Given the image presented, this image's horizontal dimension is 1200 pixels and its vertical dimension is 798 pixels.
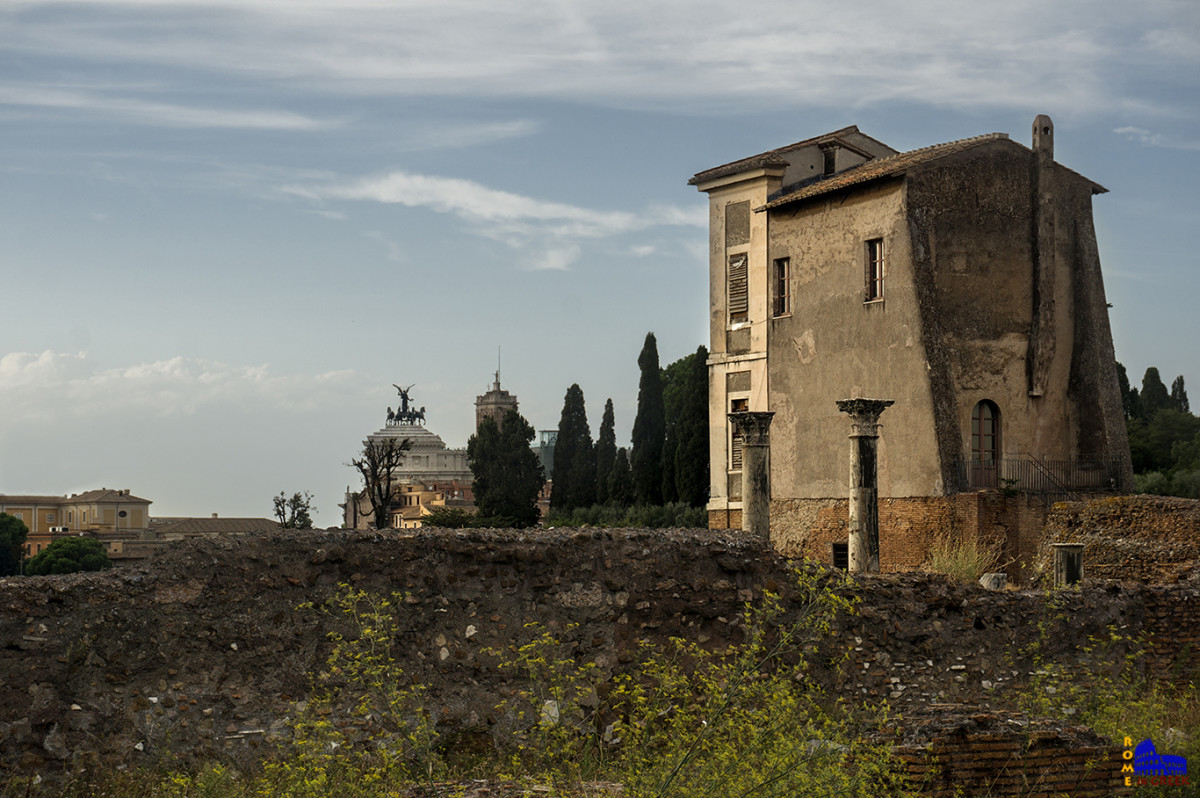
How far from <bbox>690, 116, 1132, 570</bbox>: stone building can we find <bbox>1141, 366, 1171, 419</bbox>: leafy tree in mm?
32919

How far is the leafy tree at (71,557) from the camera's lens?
64.1m

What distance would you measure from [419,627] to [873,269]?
46.6 feet

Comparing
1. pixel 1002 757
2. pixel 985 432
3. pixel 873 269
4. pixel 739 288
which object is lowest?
pixel 1002 757

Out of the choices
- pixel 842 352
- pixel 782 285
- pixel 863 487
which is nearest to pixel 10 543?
Result: pixel 782 285

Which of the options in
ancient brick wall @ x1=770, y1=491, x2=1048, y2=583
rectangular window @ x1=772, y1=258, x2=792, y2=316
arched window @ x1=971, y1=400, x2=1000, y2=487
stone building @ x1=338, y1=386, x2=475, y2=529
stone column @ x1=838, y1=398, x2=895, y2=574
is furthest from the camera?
stone building @ x1=338, y1=386, x2=475, y2=529

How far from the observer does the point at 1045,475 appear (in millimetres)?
21500

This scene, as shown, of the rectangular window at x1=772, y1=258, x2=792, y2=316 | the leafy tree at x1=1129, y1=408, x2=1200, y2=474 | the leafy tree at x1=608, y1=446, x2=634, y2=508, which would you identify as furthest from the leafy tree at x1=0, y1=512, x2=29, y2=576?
the rectangular window at x1=772, y1=258, x2=792, y2=316

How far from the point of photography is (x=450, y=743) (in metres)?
9.52

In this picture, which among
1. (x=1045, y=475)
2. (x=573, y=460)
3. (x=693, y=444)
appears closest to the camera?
(x=1045, y=475)

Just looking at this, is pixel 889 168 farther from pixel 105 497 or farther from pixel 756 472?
pixel 105 497

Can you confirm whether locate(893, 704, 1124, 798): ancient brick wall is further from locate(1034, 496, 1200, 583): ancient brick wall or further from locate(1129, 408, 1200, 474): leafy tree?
locate(1129, 408, 1200, 474): leafy tree

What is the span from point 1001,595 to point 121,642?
8331 mm

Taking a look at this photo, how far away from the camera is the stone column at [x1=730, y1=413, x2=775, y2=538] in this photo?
680 inches

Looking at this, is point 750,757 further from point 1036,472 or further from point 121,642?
point 1036,472
